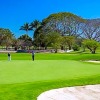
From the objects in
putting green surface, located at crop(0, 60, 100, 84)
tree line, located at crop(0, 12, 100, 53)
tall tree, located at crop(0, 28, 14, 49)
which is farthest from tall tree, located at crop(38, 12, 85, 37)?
putting green surface, located at crop(0, 60, 100, 84)

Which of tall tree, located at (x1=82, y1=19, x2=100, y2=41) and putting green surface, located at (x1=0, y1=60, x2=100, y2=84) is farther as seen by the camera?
tall tree, located at (x1=82, y1=19, x2=100, y2=41)

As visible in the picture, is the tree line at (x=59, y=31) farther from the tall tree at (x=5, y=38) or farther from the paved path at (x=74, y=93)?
the paved path at (x=74, y=93)

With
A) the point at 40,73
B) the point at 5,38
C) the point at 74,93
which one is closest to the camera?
the point at 74,93

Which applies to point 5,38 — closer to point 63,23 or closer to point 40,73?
point 63,23

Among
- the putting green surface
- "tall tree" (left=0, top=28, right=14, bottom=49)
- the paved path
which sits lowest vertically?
the paved path

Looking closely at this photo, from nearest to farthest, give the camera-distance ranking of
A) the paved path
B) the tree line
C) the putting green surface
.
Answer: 1. the paved path
2. the putting green surface
3. the tree line

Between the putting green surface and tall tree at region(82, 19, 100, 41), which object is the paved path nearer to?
the putting green surface

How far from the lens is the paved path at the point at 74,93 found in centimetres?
1036

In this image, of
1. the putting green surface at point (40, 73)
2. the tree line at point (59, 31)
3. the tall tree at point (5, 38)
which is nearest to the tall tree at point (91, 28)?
the tree line at point (59, 31)

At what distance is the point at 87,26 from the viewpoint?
12794 centimetres

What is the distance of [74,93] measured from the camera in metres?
11.0

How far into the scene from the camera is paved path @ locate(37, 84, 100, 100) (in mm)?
10359

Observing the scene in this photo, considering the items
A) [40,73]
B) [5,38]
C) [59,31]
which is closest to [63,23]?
[59,31]

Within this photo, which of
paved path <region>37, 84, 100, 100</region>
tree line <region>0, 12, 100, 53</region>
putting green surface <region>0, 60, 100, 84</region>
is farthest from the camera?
tree line <region>0, 12, 100, 53</region>
